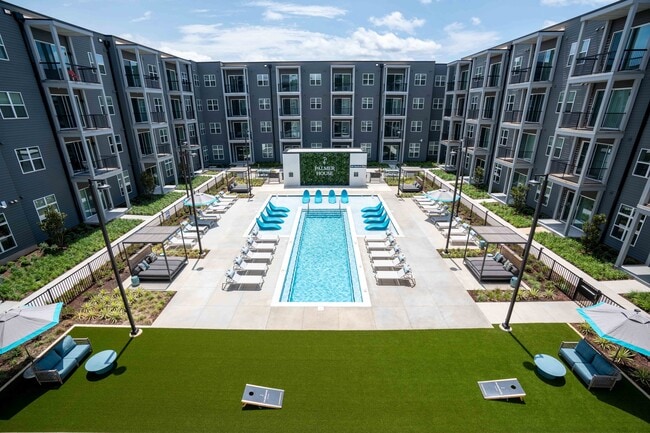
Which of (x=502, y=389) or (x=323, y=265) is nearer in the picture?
(x=502, y=389)

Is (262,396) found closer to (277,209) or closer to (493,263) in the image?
(493,263)

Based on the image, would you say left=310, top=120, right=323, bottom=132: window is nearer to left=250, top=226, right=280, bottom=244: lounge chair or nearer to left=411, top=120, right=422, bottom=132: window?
left=411, top=120, right=422, bottom=132: window

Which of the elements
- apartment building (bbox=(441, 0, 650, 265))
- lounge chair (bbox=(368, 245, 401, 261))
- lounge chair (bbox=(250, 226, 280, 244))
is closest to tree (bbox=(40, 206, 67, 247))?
lounge chair (bbox=(250, 226, 280, 244))

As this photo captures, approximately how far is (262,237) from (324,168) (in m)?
14.7

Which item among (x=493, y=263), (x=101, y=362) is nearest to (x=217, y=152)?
(x=101, y=362)

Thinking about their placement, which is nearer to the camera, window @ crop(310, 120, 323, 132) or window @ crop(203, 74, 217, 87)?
window @ crop(203, 74, 217, 87)

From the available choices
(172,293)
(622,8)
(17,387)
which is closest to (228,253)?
(172,293)

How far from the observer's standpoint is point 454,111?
40031 millimetres

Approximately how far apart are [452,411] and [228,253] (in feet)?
47.1

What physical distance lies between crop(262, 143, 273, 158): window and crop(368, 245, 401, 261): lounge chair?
29463 millimetres

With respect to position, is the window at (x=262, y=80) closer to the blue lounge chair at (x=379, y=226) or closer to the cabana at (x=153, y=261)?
the blue lounge chair at (x=379, y=226)

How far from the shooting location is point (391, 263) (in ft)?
56.3

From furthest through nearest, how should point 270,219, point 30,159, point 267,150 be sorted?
1. point 267,150
2. point 270,219
3. point 30,159

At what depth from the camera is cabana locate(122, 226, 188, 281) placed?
51.1ft
